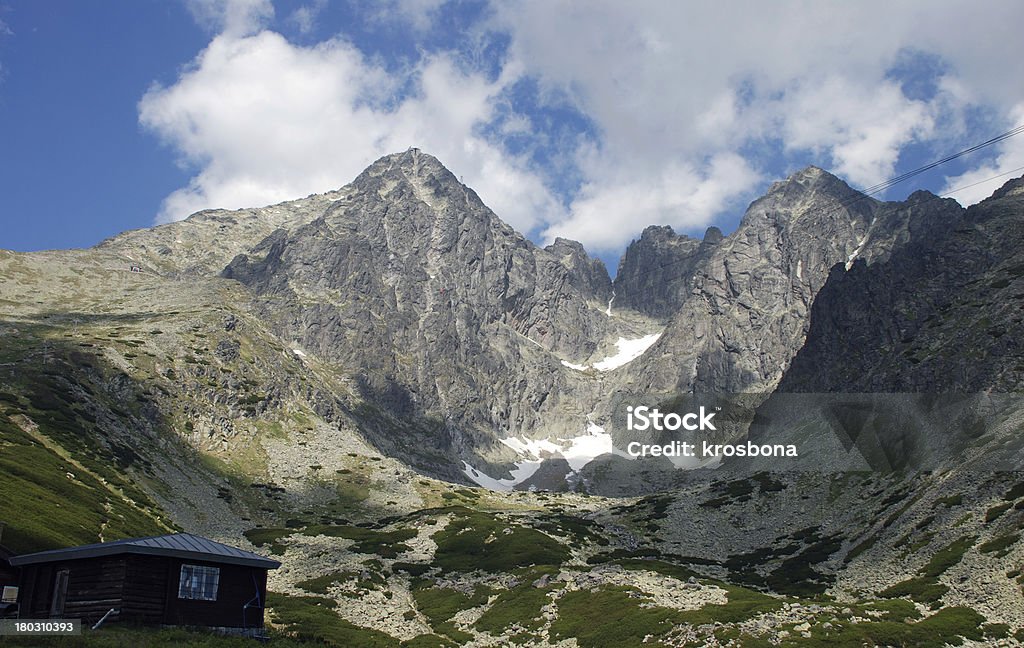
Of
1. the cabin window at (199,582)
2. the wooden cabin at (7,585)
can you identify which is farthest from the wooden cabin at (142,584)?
the wooden cabin at (7,585)

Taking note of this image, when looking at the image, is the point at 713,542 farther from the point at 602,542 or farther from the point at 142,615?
the point at 142,615

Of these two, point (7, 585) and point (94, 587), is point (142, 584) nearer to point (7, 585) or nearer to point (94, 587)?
point (94, 587)

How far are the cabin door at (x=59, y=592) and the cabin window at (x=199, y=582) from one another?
581 centimetres

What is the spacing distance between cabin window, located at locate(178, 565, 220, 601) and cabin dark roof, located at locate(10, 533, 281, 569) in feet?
2.63

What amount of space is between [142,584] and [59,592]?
17.0 feet

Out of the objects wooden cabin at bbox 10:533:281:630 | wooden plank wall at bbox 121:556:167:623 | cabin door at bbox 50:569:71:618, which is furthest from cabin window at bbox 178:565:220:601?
cabin door at bbox 50:569:71:618

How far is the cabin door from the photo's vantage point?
40.1 meters

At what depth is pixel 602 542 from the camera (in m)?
133

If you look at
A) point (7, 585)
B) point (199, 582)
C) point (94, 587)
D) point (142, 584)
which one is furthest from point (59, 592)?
point (199, 582)

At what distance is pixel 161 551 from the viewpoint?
3975cm

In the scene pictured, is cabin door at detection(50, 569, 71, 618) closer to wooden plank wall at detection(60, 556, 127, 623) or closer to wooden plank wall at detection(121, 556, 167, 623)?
wooden plank wall at detection(60, 556, 127, 623)

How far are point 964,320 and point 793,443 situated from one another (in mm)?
47457

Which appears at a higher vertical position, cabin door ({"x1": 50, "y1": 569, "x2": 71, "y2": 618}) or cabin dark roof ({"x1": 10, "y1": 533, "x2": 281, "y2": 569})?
cabin dark roof ({"x1": 10, "y1": 533, "x2": 281, "y2": 569})

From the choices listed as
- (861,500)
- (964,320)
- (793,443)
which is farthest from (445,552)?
(964,320)
